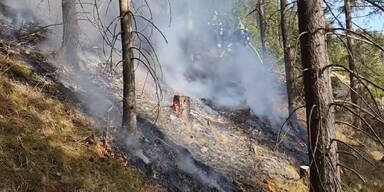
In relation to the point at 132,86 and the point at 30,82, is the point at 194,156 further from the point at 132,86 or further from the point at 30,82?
the point at 30,82

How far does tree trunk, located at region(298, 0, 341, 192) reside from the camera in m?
4.56

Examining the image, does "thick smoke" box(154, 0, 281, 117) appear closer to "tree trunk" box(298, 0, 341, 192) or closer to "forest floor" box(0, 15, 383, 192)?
"forest floor" box(0, 15, 383, 192)

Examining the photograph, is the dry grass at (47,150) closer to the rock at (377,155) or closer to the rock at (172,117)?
the rock at (172,117)

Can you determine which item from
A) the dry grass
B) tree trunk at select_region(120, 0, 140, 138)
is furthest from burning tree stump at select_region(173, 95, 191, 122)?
the dry grass

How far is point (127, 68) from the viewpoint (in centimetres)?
737

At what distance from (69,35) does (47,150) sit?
504 cm

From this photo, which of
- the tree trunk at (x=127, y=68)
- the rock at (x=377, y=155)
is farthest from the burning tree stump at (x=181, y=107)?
the rock at (x=377, y=155)

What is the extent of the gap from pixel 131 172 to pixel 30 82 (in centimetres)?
280

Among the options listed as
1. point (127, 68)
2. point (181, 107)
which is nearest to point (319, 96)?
point (127, 68)

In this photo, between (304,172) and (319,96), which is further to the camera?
(304,172)

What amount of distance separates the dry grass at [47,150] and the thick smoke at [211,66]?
249 inches

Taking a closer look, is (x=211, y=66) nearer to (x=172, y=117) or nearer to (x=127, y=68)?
(x=172, y=117)

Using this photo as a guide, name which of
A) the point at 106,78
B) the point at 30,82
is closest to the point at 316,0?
the point at 30,82

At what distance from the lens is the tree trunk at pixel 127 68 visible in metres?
7.29
